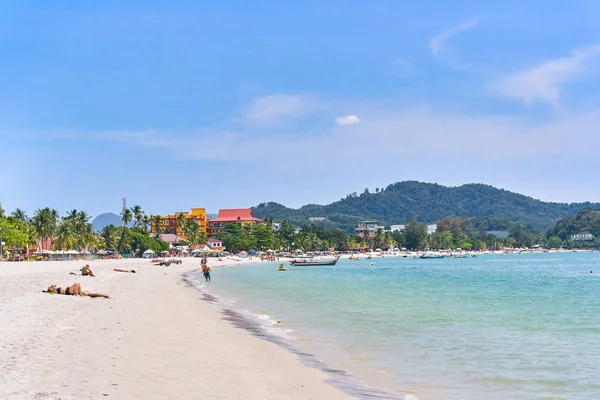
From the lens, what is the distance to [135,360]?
39.5 feet

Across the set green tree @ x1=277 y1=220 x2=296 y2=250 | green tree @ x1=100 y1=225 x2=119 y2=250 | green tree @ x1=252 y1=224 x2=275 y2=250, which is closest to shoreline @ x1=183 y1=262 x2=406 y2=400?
green tree @ x1=100 y1=225 x2=119 y2=250

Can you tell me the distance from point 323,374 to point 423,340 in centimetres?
648

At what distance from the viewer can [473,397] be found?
1088 centimetres

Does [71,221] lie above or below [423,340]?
above

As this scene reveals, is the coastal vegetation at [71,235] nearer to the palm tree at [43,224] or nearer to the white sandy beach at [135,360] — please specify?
the palm tree at [43,224]

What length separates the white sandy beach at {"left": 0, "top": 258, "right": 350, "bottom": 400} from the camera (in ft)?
30.6

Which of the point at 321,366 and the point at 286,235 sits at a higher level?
the point at 286,235

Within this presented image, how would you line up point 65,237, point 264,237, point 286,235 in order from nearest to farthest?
point 65,237 < point 264,237 < point 286,235

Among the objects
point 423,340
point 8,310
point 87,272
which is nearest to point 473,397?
point 423,340

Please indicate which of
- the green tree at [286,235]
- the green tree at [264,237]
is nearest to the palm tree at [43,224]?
the green tree at [264,237]

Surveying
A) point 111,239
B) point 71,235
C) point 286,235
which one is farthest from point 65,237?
point 286,235

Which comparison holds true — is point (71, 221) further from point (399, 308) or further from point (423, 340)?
point (423, 340)

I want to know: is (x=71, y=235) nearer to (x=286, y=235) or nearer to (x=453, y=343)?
(x=286, y=235)

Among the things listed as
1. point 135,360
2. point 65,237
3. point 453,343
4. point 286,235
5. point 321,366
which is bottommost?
point 453,343
